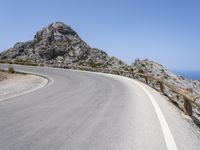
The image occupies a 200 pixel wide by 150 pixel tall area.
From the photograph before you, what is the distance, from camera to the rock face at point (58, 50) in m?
74.5

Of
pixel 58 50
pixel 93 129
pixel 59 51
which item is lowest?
pixel 93 129

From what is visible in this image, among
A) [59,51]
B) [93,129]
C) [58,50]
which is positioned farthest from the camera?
[58,50]

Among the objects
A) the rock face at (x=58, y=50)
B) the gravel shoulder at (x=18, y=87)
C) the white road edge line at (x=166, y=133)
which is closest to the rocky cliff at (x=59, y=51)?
the rock face at (x=58, y=50)

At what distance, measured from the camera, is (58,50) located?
7944cm

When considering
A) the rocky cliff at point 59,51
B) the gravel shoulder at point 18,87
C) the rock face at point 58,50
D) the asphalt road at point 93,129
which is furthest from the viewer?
the rock face at point 58,50

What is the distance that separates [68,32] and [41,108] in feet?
267

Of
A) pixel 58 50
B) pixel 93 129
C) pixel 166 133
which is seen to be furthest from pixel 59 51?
pixel 166 133

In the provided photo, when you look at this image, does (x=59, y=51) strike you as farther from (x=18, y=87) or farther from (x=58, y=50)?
(x=18, y=87)

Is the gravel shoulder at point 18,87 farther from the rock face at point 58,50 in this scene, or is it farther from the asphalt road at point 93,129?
the rock face at point 58,50

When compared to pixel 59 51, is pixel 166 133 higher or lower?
lower

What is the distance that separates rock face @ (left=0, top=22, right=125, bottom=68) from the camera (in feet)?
244

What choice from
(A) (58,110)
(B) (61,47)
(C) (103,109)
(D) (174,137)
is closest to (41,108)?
(A) (58,110)

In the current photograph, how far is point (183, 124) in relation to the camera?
9305 mm

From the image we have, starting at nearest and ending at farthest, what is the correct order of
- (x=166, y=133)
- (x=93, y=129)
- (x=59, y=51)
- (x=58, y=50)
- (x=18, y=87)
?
1. (x=166, y=133)
2. (x=93, y=129)
3. (x=18, y=87)
4. (x=59, y=51)
5. (x=58, y=50)
